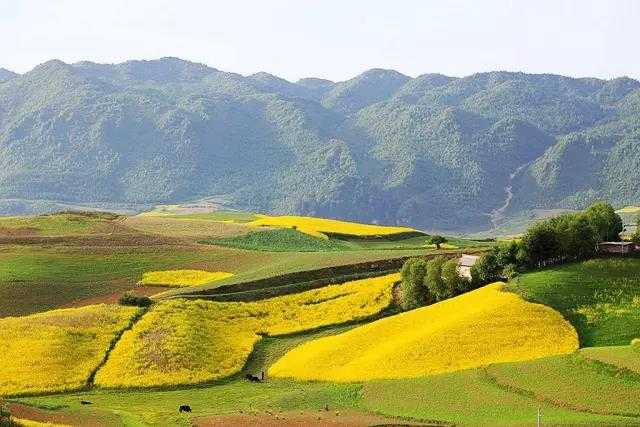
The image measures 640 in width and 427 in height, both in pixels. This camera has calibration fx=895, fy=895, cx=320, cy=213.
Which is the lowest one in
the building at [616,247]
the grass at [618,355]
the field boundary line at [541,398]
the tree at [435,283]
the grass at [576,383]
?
the field boundary line at [541,398]

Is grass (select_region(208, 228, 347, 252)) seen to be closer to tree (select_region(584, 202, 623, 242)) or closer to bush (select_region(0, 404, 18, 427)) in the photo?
tree (select_region(584, 202, 623, 242))

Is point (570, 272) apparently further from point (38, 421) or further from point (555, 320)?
point (38, 421)

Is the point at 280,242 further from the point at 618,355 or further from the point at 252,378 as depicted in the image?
the point at 618,355

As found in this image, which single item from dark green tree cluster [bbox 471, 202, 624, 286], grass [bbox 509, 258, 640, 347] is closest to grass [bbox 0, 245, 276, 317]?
dark green tree cluster [bbox 471, 202, 624, 286]

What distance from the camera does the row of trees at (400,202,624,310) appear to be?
73.6m

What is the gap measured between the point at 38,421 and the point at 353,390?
17.7 meters

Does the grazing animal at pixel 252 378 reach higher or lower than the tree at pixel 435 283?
lower

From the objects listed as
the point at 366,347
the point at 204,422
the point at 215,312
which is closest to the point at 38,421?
the point at 204,422

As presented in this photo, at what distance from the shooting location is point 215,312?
75.9m

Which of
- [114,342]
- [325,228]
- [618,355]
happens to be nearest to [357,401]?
[618,355]

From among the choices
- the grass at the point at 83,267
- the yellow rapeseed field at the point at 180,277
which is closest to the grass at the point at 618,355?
the yellow rapeseed field at the point at 180,277

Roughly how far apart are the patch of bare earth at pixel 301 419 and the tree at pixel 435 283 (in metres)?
28.7

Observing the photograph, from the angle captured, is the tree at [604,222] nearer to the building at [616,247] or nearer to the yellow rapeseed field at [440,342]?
the building at [616,247]

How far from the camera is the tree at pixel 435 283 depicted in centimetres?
7481
